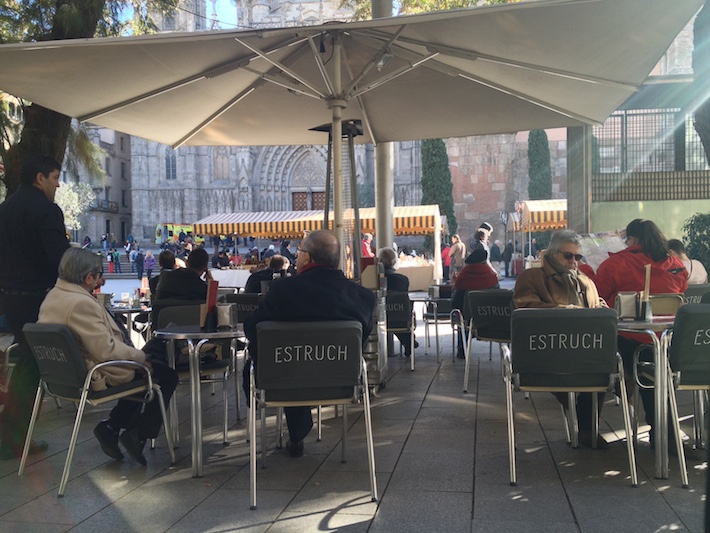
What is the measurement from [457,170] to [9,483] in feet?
116

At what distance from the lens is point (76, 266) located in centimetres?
399

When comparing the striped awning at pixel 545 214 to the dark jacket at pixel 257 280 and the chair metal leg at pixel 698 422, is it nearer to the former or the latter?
the dark jacket at pixel 257 280

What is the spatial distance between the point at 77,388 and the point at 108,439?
0.48m

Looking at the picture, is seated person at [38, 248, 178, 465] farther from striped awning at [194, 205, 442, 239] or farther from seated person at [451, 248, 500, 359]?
striped awning at [194, 205, 442, 239]

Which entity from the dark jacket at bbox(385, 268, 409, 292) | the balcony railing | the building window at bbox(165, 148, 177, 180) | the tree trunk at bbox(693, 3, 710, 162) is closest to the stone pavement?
the dark jacket at bbox(385, 268, 409, 292)

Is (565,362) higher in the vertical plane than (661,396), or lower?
higher

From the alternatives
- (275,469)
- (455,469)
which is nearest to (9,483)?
(275,469)

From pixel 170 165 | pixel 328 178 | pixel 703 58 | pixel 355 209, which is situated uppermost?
pixel 170 165

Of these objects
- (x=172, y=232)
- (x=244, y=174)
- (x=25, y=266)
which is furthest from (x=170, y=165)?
(x=25, y=266)

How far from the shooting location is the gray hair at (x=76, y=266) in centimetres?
399

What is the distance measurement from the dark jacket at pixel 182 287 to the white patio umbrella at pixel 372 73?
129cm

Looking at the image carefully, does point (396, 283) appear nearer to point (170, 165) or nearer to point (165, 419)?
point (165, 419)

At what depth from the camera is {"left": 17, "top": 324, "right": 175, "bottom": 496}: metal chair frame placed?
12.1 feet

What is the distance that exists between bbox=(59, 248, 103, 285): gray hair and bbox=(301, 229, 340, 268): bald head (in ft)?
4.08
